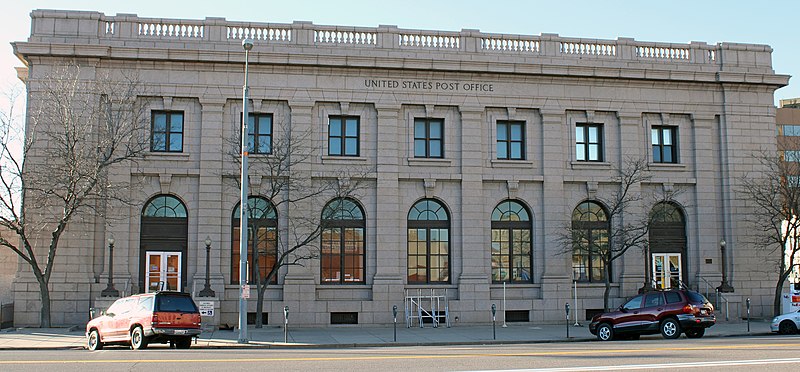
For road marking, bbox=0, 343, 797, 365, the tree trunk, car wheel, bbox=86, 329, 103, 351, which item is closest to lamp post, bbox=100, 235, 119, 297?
the tree trunk

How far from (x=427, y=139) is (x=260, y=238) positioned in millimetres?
8321

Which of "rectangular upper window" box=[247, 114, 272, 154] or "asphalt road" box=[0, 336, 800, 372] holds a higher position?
"rectangular upper window" box=[247, 114, 272, 154]

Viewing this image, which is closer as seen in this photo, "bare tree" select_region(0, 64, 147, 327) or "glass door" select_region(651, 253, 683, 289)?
"bare tree" select_region(0, 64, 147, 327)

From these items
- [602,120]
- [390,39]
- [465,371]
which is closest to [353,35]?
[390,39]

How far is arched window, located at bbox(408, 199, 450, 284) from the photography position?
35406 mm

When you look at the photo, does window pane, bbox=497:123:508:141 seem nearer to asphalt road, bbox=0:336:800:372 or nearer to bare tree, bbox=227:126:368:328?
bare tree, bbox=227:126:368:328

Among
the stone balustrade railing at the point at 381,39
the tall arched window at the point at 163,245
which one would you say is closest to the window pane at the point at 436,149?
the stone balustrade railing at the point at 381,39

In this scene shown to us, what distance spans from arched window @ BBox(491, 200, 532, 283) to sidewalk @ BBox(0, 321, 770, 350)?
2.50 metres

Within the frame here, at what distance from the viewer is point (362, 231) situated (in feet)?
115

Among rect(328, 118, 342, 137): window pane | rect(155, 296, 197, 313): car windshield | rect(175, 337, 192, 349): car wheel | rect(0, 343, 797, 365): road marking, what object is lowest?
rect(175, 337, 192, 349): car wheel

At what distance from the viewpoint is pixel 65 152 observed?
30938 millimetres

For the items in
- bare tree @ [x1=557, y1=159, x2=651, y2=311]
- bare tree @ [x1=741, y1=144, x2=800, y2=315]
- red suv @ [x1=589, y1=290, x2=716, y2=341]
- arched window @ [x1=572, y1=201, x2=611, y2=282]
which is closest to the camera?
red suv @ [x1=589, y1=290, x2=716, y2=341]

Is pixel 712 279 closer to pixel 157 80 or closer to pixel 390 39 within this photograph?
pixel 390 39

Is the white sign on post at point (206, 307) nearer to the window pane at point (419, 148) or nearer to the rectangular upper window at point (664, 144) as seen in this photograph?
the window pane at point (419, 148)
